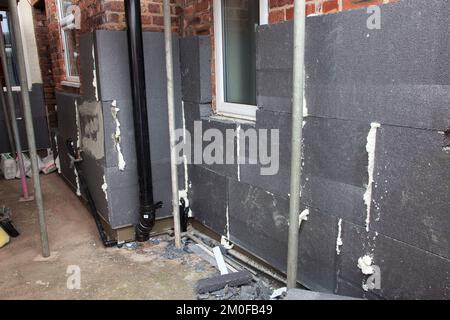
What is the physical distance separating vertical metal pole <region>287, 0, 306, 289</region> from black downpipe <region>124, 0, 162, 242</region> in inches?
56.2

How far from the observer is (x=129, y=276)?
2582 mm

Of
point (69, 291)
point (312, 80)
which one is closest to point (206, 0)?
point (312, 80)

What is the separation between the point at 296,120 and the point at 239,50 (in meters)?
1.14

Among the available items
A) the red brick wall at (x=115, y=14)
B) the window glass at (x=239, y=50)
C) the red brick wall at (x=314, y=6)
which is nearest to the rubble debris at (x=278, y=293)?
the window glass at (x=239, y=50)

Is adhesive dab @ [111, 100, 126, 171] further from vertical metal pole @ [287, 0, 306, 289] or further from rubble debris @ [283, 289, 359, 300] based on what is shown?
rubble debris @ [283, 289, 359, 300]

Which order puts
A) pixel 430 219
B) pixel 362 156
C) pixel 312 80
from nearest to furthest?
pixel 430 219 → pixel 362 156 → pixel 312 80

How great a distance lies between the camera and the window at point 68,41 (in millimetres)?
3952

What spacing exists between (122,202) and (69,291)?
82cm

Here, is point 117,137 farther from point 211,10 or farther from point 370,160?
point 370,160

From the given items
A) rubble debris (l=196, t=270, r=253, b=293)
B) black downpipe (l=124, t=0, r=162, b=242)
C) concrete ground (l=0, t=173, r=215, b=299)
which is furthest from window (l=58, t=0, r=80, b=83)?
rubble debris (l=196, t=270, r=253, b=293)

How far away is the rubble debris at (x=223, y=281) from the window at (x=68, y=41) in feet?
8.80

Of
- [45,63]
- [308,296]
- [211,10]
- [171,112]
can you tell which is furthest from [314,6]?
[45,63]

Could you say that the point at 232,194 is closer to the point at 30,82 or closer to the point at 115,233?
the point at 115,233

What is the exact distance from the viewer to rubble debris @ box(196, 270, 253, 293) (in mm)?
2334
